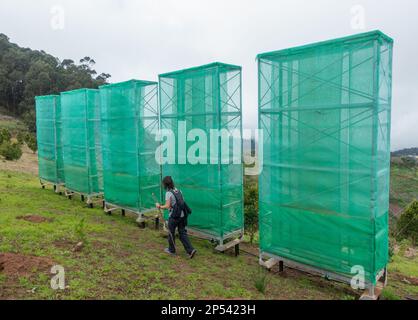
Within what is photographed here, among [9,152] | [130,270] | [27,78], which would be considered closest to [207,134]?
[130,270]

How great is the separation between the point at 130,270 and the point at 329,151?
4.17m

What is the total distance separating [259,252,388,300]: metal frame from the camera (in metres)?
5.55

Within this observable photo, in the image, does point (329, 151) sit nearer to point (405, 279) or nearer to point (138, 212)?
point (405, 279)

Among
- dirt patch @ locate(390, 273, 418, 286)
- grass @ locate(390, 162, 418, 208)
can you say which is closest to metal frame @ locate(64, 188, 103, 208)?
dirt patch @ locate(390, 273, 418, 286)

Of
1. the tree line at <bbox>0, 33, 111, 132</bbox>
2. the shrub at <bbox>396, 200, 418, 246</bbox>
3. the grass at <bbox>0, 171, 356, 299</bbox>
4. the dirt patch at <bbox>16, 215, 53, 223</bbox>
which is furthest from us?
the tree line at <bbox>0, 33, 111, 132</bbox>

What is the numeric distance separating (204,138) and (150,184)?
294cm

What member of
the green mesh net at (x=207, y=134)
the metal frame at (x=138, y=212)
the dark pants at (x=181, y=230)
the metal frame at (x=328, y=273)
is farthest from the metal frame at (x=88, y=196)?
the metal frame at (x=328, y=273)

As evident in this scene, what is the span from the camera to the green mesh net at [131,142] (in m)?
9.56

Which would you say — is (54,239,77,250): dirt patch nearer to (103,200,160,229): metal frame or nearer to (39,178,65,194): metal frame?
(103,200,160,229): metal frame

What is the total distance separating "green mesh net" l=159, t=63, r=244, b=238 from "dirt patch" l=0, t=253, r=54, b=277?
138 inches

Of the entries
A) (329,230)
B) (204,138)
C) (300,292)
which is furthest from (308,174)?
(204,138)

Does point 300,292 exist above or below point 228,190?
below
